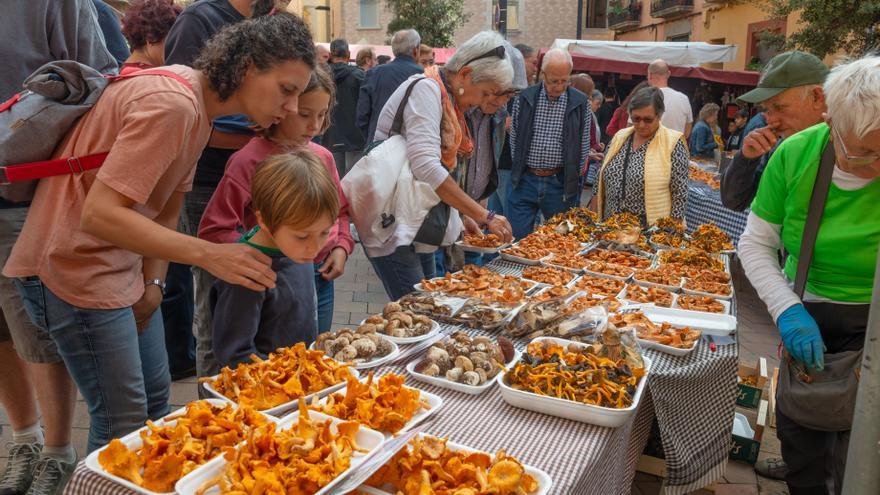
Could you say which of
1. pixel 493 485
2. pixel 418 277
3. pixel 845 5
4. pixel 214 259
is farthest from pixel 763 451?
pixel 845 5

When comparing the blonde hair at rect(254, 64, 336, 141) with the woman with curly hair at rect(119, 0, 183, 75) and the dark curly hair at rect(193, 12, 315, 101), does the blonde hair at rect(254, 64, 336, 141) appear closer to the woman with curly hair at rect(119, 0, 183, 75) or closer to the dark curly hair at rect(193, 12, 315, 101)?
the dark curly hair at rect(193, 12, 315, 101)

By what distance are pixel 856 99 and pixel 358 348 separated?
1662 millimetres

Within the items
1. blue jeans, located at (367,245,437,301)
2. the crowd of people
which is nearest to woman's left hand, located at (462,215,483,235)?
the crowd of people

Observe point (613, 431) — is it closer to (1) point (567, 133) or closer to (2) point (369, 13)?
(1) point (567, 133)

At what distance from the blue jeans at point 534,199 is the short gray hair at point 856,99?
3155mm

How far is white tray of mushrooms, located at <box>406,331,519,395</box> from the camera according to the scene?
5.95ft

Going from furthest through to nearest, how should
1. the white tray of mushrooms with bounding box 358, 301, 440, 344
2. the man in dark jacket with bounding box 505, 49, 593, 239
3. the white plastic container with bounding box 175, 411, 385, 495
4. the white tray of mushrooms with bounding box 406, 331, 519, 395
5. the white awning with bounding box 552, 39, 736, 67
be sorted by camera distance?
the white awning with bounding box 552, 39, 736, 67, the man in dark jacket with bounding box 505, 49, 593, 239, the white tray of mushrooms with bounding box 358, 301, 440, 344, the white tray of mushrooms with bounding box 406, 331, 519, 395, the white plastic container with bounding box 175, 411, 385, 495

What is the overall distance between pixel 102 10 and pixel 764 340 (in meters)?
4.88

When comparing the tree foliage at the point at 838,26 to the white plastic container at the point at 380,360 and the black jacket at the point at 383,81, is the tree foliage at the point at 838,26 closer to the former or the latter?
the black jacket at the point at 383,81

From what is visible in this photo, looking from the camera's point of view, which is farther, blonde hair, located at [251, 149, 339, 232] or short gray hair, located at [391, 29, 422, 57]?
short gray hair, located at [391, 29, 422, 57]

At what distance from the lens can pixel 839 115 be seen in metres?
1.93

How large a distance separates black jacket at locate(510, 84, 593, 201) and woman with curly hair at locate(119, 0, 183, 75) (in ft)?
9.66

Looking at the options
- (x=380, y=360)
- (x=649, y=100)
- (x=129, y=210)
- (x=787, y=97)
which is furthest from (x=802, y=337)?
(x=649, y=100)

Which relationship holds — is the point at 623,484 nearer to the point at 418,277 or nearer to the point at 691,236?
the point at 418,277
